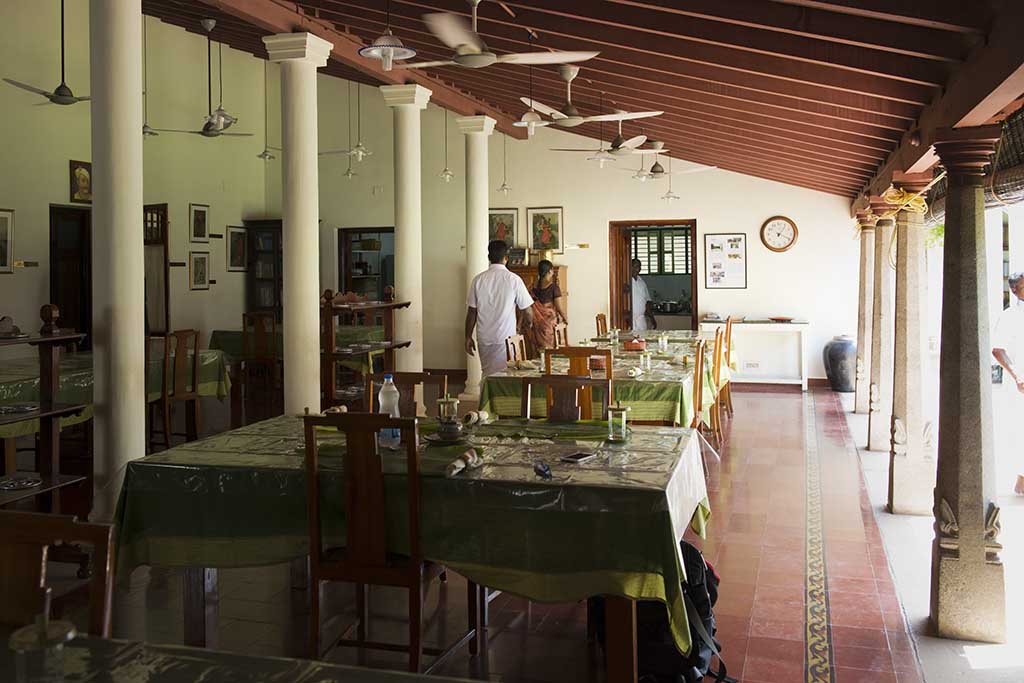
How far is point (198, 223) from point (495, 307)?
710 centimetres

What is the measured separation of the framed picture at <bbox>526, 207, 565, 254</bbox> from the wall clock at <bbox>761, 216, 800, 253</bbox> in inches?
120

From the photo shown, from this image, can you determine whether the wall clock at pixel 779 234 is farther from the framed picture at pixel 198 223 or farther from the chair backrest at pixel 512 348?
the framed picture at pixel 198 223

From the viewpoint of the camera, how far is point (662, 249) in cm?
1596

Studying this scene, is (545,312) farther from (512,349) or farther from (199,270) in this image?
(199,270)

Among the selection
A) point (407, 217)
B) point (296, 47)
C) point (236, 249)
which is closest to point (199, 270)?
point (236, 249)

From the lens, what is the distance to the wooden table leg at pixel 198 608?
3.83 metres

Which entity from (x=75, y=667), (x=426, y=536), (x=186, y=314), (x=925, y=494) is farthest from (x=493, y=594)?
(x=186, y=314)

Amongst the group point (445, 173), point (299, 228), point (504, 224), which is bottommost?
point (299, 228)

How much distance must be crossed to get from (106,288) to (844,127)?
5505 mm

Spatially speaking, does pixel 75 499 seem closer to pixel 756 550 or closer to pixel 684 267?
pixel 756 550

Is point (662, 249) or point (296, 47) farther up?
point (296, 47)

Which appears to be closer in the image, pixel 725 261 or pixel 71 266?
pixel 71 266

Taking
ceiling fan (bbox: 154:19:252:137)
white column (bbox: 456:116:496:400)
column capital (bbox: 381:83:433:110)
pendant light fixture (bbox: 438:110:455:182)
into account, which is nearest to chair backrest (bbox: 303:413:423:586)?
ceiling fan (bbox: 154:19:252:137)

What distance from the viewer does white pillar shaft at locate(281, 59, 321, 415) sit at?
7723 millimetres
